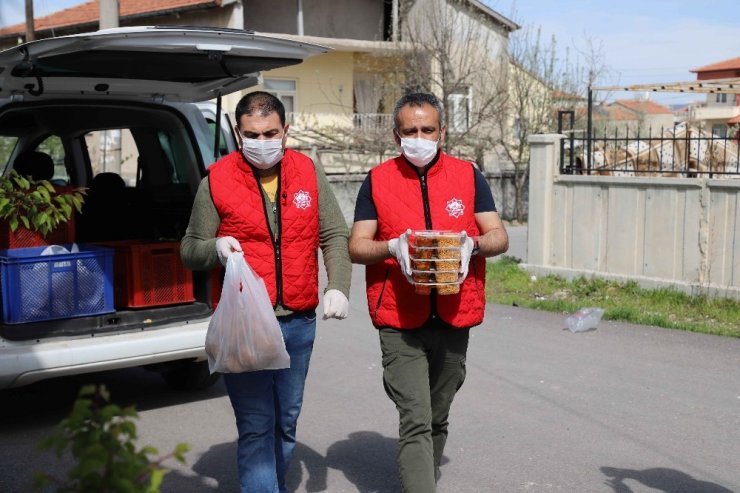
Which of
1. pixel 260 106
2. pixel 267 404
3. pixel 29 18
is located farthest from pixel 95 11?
pixel 267 404

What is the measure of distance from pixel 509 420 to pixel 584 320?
325cm

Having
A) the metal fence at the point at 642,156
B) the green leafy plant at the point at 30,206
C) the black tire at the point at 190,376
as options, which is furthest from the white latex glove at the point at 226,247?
the metal fence at the point at 642,156

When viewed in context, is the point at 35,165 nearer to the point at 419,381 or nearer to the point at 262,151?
the point at 262,151

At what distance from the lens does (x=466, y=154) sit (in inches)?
923

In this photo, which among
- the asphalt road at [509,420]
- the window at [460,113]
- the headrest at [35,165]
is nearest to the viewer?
the asphalt road at [509,420]

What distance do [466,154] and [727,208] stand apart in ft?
45.8

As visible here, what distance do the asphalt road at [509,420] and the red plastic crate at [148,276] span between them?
2.61 ft

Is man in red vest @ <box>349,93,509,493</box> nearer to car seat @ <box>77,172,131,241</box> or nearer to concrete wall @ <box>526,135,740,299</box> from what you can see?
car seat @ <box>77,172,131,241</box>

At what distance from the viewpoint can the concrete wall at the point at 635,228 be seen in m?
9.76

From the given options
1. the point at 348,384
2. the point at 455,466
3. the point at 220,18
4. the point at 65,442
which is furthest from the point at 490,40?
the point at 65,442

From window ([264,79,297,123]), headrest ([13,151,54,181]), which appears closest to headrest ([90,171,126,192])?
headrest ([13,151,54,181])

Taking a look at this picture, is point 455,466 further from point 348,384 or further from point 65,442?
point 65,442

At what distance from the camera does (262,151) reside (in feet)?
13.1

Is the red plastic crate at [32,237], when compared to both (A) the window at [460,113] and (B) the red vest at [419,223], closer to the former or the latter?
(B) the red vest at [419,223]
